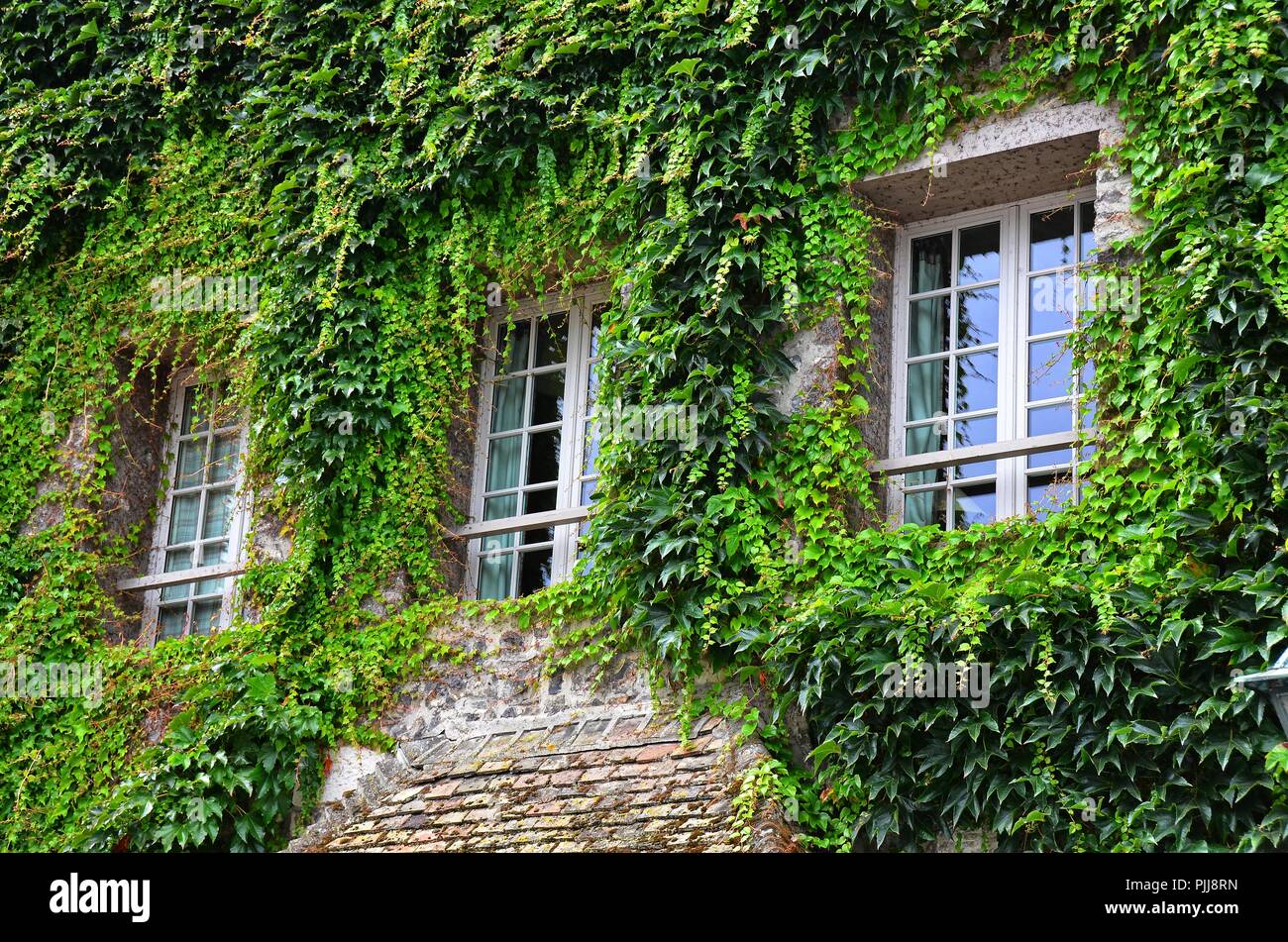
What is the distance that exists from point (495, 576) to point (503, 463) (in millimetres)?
624

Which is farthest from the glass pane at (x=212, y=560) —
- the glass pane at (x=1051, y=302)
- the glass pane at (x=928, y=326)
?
the glass pane at (x=1051, y=302)

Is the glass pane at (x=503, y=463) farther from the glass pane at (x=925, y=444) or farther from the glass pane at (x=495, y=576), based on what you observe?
the glass pane at (x=925, y=444)

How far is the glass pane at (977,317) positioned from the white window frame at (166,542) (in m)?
3.92

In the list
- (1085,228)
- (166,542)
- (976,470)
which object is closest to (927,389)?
(976,470)

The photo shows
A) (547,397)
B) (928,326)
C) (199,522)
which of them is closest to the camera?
(928,326)

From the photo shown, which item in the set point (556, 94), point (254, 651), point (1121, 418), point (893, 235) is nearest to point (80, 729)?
point (254, 651)

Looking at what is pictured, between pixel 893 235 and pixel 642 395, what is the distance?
4.81 ft

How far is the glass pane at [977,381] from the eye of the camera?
6.72 meters

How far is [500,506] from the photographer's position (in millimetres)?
7852

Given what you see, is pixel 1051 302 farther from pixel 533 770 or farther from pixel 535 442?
pixel 533 770

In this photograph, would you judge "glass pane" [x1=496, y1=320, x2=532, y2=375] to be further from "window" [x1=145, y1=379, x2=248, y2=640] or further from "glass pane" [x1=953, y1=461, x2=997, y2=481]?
"glass pane" [x1=953, y1=461, x2=997, y2=481]

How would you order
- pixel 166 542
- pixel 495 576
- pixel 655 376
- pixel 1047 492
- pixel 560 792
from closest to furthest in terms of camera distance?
pixel 1047 492 → pixel 560 792 → pixel 655 376 → pixel 495 576 → pixel 166 542

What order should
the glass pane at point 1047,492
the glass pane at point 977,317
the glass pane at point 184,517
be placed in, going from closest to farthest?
the glass pane at point 1047,492 → the glass pane at point 977,317 → the glass pane at point 184,517
